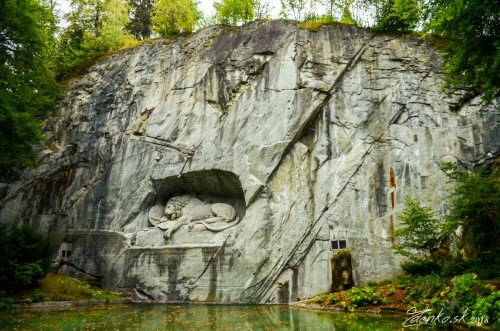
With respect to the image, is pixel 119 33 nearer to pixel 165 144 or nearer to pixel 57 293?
pixel 165 144

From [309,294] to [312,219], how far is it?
259 cm

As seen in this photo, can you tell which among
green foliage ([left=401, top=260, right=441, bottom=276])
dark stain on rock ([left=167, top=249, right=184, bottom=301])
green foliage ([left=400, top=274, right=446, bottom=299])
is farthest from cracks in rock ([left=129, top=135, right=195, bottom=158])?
green foliage ([left=400, top=274, right=446, bottom=299])

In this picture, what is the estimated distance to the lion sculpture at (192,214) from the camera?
50.0 feet

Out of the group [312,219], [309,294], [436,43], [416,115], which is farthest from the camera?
[436,43]

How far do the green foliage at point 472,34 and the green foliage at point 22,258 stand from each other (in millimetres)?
12613

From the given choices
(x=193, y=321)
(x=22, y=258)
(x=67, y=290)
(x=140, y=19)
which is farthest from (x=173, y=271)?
(x=140, y=19)

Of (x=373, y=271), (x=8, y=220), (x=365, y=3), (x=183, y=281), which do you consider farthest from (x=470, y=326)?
(x=8, y=220)

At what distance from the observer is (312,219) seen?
14297 mm

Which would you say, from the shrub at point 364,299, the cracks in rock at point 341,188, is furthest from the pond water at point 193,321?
the cracks in rock at point 341,188

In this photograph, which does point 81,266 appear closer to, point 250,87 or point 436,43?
point 250,87

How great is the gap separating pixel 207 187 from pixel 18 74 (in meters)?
8.00

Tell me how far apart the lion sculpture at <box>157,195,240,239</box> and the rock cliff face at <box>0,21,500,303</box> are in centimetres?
24

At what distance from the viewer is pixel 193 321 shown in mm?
8906

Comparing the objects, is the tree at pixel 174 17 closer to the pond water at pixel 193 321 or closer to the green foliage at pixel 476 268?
the pond water at pixel 193 321
